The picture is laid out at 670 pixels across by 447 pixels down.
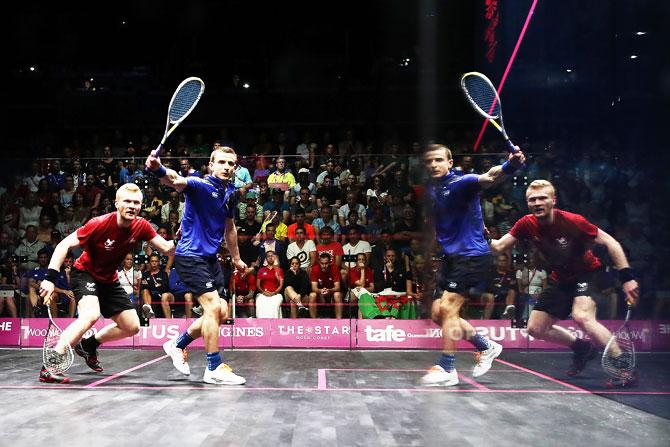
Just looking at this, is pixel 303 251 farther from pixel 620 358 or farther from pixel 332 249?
pixel 620 358

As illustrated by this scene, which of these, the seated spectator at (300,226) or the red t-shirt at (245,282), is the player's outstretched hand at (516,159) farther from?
A: the red t-shirt at (245,282)

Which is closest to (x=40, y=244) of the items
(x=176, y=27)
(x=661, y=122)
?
(x=176, y=27)

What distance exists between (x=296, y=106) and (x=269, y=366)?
7.27m

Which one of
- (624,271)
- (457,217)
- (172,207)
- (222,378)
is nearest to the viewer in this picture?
(222,378)

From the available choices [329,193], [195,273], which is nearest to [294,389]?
[195,273]

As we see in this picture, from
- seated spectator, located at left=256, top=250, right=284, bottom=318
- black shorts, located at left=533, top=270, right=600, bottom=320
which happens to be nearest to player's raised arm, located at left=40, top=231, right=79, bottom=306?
seated spectator, located at left=256, top=250, right=284, bottom=318

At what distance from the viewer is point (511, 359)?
4914 millimetres

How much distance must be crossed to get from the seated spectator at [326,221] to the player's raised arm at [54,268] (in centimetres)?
303

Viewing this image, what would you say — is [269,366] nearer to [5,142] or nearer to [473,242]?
[473,242]

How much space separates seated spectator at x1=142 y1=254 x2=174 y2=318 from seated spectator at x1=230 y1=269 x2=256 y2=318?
26.2 inches

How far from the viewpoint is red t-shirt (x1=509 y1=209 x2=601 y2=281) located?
368cm

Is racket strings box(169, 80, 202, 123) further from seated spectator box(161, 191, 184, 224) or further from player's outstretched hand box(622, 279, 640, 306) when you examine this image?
player's outstretched hand box(622, 279, 640, 306)

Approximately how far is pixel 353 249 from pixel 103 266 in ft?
9.32

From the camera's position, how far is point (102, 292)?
378 centimetres
